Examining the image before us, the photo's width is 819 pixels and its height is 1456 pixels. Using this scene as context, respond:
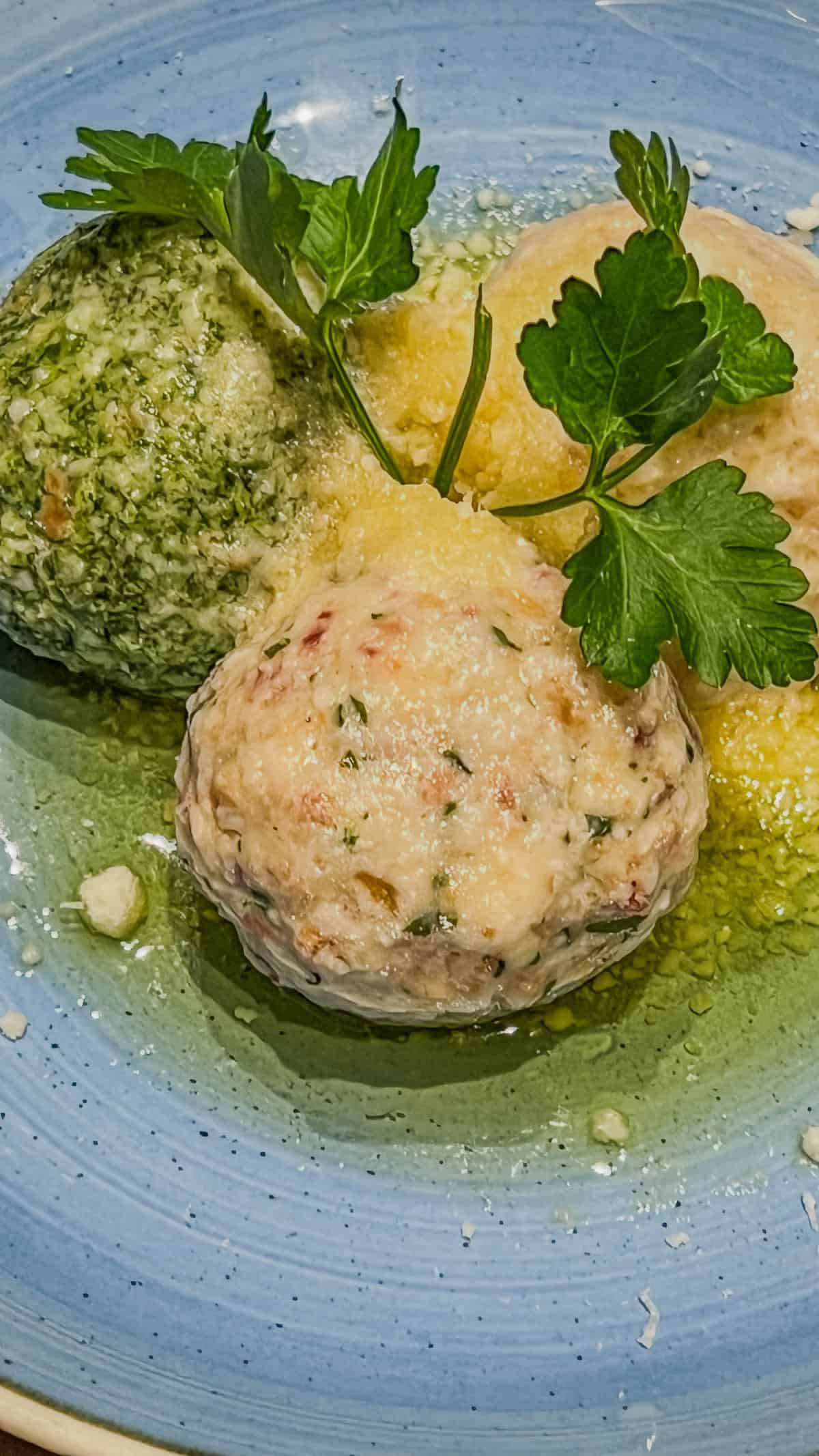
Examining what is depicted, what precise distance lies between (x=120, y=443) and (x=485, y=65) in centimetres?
101

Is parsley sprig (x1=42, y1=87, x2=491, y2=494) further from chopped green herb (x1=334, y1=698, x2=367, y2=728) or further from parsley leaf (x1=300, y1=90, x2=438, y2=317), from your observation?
chopped green herb (x1=334, y1=698, x2=367, y2=728)

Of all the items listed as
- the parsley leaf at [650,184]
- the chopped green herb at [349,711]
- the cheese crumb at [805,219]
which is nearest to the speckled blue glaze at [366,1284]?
the chopped green herb at [349,711]

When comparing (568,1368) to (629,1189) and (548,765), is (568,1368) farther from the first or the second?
(548,765)

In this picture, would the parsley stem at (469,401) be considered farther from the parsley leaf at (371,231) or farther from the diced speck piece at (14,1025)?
the diced speck piece at (14,1025)

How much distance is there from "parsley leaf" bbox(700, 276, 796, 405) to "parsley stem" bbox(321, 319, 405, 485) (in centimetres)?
38

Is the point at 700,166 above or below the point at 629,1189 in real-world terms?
above

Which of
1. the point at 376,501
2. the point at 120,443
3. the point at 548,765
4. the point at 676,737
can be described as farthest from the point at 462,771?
the point at 120,443

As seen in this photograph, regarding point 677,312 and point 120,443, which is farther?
point 120,443

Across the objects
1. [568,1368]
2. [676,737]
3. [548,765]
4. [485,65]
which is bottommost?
[568,1368]

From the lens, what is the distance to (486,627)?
52.7 inches

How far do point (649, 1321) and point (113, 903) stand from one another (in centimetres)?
81

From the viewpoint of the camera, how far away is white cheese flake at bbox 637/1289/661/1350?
1.52 metres

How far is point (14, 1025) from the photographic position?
168 centimetres

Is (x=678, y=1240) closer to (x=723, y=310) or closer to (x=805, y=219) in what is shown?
(x=723, y=310)
